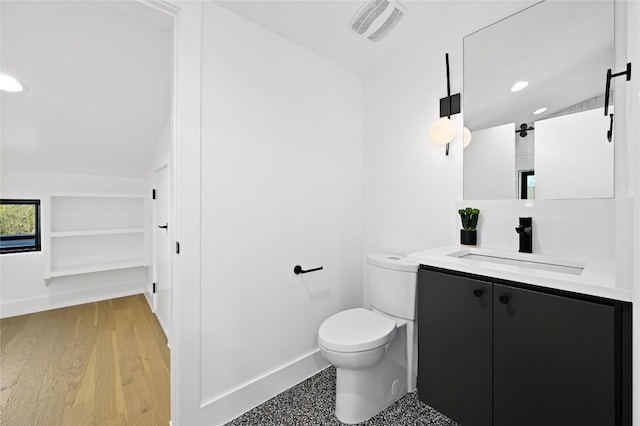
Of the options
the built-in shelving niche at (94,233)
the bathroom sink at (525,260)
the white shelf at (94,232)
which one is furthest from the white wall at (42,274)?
the bathroom sink at (525,260)

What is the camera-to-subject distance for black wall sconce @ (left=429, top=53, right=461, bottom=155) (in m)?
1.65

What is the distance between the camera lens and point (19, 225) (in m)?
2.90

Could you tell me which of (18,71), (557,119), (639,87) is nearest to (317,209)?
(557,119)

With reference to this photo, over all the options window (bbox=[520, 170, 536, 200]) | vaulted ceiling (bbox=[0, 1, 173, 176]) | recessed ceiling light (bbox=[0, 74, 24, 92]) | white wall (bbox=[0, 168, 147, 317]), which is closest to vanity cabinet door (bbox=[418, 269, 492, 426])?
window (bbox=[520, 170, 536, 200])

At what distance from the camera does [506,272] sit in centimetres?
103

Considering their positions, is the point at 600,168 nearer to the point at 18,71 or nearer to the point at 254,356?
the point at 254,356

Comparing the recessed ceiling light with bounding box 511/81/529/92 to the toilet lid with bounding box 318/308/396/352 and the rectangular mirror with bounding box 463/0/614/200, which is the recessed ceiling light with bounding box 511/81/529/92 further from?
the toilet lid with bounding box 318/308/396/352

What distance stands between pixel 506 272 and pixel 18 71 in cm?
304

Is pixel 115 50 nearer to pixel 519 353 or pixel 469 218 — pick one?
pixel 469 218

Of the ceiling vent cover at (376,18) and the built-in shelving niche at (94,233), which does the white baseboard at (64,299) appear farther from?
the ceiling vent cover at (376,18)

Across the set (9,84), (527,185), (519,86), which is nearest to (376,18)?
(519,86)

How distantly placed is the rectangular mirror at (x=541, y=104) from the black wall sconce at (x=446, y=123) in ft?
0.22

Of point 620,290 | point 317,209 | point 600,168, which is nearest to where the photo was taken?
point 620,290

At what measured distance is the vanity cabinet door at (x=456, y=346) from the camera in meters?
1.10
